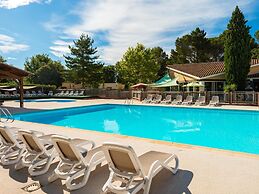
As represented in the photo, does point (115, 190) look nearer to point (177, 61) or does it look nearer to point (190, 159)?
point (190, 159)

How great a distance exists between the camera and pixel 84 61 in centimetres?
3934

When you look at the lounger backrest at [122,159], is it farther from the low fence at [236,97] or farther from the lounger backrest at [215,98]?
the low fence at [236,97]

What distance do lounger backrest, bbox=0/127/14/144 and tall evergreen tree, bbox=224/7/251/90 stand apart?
19814 mm

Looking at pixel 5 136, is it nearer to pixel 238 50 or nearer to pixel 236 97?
pixel 236 97

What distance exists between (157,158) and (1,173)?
311 cm

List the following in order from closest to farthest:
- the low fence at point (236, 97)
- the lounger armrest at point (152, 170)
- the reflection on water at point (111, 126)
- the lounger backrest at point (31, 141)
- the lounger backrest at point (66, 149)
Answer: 1. the lounger armrest at point (152, 170)
2. the lounger backrest at point (66, 149)
3. the lounger backrest at point (31, 141)
4. the reflection on water at point (111, 126)
5. the low fence at point (236, 97)

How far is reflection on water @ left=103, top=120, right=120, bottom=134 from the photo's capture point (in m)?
12.8

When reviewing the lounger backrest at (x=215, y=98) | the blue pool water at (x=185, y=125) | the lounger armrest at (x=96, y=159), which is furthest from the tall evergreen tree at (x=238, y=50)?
the lounger armrest at (x=96, y=159)

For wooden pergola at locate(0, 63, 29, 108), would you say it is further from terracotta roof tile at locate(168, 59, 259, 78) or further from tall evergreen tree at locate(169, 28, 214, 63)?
tall evergreen tree at locate(169, 28, 214, 63)

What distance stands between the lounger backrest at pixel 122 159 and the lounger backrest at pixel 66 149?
652mm

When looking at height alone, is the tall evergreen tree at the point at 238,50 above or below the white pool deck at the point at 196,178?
above

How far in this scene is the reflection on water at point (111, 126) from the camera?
12833 millimetres

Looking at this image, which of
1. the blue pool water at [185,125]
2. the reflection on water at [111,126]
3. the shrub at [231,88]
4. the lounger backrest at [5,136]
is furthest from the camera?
the shrub at [231,88]

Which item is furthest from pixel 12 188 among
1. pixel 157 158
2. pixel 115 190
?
pixel 157 158
